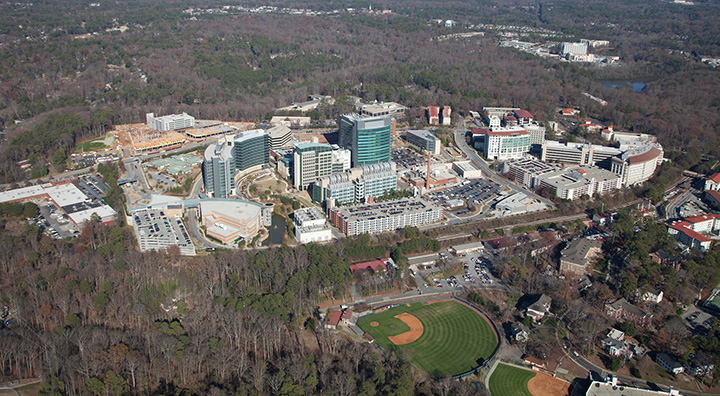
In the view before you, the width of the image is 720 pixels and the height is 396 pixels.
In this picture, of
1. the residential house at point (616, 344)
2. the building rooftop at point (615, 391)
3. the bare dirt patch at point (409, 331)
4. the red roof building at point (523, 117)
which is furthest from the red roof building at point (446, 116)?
the building rooftop at point (615, 391)

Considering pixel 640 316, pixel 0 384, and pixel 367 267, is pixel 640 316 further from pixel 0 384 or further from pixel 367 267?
pixel 0 384

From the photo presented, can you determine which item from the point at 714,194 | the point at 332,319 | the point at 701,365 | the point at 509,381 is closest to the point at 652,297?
the point at 701,365

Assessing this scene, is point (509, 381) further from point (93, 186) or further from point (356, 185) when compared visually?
point (93, 186)

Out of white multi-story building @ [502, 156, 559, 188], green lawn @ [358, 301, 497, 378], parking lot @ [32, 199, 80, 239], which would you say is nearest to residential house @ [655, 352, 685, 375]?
green lawn @ [358, 301, 497, 378]

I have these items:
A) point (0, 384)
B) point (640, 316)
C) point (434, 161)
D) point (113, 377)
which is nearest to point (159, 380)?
point (113, 377)

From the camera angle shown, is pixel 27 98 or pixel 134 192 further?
pixel 27 98

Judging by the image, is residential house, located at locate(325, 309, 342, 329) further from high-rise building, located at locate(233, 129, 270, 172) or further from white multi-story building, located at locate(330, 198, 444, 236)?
high-rise building, located at locate(233, 129, 270, 172)
